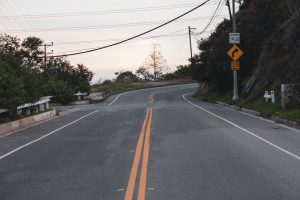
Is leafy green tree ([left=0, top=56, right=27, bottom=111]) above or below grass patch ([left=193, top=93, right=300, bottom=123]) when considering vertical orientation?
above

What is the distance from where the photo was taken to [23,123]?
22203 millimetres

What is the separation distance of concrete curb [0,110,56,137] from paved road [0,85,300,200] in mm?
2578

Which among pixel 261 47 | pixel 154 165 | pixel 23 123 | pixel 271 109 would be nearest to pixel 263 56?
pixel 261 47

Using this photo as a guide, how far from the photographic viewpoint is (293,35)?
30.6 meters

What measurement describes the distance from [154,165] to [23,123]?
1337 centimetres

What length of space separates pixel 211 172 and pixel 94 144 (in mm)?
5497

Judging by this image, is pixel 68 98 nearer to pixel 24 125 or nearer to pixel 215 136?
pixel 24 125

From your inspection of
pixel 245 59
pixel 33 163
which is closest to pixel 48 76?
pixel 245 59

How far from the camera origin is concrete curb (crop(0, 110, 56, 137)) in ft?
64.1

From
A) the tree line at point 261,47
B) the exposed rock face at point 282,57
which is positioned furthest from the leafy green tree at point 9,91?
the tree line at point 261,47

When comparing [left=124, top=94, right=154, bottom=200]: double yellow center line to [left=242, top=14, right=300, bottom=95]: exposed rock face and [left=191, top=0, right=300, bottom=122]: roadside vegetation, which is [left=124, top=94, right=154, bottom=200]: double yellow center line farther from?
[left=242, top=14, right=300, bottom=95]: exposed rock face

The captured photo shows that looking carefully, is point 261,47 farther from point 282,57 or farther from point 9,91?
point 9,91

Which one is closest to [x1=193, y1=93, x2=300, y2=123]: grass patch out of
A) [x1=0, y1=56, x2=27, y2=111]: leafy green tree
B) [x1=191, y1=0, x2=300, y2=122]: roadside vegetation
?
[x1=191, y1=0, x2=300, y2=122]: roadside vegetation

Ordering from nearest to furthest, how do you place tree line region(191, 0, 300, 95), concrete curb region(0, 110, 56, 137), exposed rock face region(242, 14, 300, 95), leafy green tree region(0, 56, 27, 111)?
1. concrete curb region(0, 110, 56, 137)
2. leafy green tree region(0, 56, 27, 111)
3. exposed rock face region(242, 14, 300, 95)
4. tree line region(191, 0, 300, 95)
